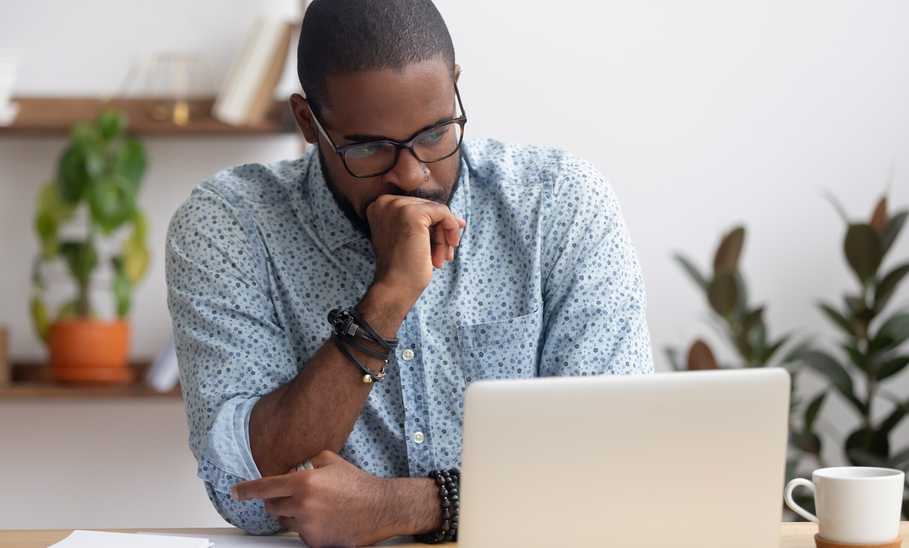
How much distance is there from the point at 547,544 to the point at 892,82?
7.42 feet

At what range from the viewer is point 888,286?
8.44ft

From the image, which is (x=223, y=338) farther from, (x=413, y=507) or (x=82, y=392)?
(x=82, y=392)

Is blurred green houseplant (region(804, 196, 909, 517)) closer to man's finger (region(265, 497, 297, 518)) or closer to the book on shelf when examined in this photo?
the book on shelf

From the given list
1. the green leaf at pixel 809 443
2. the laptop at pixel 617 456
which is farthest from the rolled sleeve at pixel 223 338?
the green leaf at pixel 809 443

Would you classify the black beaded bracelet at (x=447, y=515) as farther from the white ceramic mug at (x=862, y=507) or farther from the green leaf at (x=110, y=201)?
the green leaf at (x=110, y=201)

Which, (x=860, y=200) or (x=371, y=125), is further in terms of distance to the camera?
(x=860, y=200)

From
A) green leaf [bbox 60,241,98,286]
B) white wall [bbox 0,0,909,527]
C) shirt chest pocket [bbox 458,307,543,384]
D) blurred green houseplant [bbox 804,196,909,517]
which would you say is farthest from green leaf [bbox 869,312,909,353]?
green leaf [bbox 60,241,98,286]

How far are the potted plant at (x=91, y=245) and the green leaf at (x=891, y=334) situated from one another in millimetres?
1749

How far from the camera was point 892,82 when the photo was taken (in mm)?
2912

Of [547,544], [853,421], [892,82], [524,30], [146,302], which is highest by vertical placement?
[524,30]

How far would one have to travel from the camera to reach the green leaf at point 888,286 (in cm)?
256

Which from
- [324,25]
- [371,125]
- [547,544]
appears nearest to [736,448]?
[547,544]

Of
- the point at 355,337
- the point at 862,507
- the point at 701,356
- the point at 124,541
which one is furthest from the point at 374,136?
the point at 701,356

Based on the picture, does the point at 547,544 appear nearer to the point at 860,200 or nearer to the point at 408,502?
the point at 408,502
